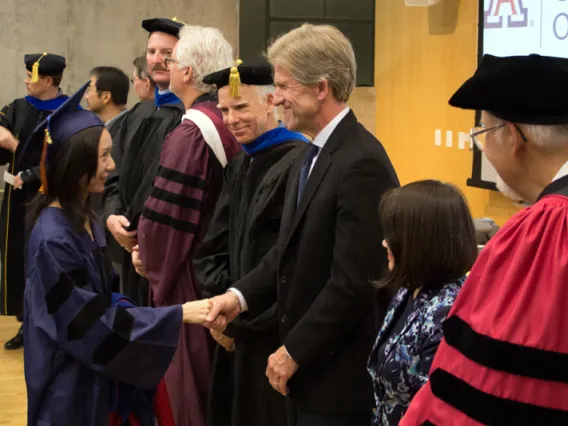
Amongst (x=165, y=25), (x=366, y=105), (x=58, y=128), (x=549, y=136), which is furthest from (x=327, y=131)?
(x=366, y=105)

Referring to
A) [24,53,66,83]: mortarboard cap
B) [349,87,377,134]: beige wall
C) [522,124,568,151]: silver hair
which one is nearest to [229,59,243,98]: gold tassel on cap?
[522,124,568,151]: silver hair

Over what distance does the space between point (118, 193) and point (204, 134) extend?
1.03 meters

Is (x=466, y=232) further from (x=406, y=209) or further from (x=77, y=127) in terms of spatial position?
(x=77, y=127)

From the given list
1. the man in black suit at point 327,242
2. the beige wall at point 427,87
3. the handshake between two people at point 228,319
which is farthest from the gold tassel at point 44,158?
the beige wall at point 427,87

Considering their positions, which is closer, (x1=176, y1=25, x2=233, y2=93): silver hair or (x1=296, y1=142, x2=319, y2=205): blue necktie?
(x1=296, y1=142, x2=319, y2=205): blue necktie

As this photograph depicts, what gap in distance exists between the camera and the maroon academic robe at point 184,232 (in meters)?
3.60

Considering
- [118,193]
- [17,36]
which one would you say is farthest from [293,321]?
[17,36]

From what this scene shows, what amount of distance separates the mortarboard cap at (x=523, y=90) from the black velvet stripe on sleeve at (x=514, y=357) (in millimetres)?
368

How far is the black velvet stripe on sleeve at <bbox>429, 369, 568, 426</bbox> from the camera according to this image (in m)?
1.44

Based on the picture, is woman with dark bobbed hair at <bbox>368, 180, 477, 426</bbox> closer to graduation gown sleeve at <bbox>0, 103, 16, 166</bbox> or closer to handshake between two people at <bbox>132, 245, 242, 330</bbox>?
handshake between two people at <bbox>132, 245, 242, 330</bbox>

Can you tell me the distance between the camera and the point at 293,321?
8.64 feet

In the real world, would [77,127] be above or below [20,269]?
above

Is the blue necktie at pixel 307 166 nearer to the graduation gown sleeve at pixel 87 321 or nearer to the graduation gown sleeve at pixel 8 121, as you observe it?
the graduation gown sleeve at pixel 87 321

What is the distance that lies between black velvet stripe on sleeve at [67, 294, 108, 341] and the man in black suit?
53cm
